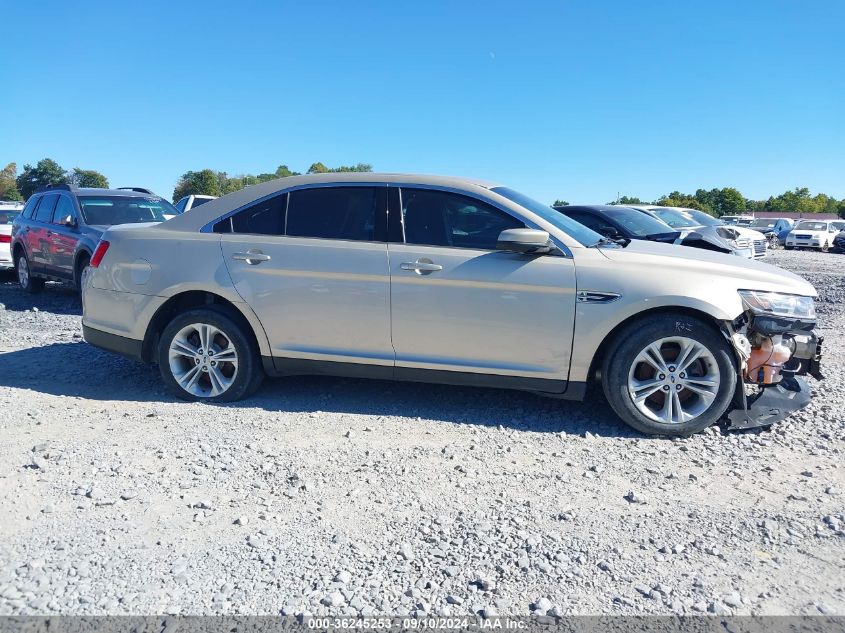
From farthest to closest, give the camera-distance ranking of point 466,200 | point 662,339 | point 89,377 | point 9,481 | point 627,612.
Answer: point 89,377
point 466,200
point 662,339
point 9,481
point 627,612

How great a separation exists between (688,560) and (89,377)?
501 centimetres

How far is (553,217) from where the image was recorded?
4711 millimetres

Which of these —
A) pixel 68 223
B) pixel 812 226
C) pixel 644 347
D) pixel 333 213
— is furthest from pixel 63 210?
pixel 812 226

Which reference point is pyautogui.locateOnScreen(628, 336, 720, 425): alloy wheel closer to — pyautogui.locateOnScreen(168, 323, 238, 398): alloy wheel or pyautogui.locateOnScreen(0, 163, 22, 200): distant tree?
pyautogui.locateOnScreen(168, 323, 238, 398): alloy wheel

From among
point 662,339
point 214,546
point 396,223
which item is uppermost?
point 396,223

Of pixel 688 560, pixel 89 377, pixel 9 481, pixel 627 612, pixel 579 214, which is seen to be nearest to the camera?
pixel 627 612

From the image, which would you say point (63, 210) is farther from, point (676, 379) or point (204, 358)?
point (676, 379)

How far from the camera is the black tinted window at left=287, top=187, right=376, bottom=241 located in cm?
464

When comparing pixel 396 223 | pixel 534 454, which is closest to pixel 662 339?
pixel 534 454

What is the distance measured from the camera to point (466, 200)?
4531 mm

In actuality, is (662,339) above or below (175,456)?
above

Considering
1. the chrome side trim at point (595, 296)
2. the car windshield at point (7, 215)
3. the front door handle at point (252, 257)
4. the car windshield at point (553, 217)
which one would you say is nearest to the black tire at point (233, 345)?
the front door handle at point (252, 257)

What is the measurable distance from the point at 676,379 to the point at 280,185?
321 cm

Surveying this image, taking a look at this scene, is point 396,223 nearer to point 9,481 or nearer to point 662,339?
point 662,339
